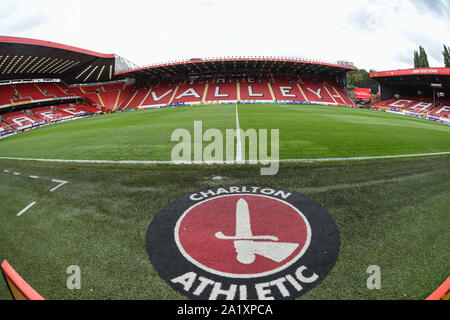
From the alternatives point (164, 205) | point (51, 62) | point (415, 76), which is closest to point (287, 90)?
point (415, 76)

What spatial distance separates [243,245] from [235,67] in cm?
5257

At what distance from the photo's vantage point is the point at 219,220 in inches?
213

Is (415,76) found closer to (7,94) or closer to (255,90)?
(255,90)

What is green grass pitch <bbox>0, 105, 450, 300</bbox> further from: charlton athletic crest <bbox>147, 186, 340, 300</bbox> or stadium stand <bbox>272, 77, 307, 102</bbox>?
stadium stand <bbox>272, 77, 307, 102</bbox>

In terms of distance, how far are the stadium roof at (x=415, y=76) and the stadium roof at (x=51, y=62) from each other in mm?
55563

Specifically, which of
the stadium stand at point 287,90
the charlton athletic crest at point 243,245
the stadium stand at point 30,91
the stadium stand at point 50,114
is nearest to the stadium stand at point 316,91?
the stadium stand at point 287,90

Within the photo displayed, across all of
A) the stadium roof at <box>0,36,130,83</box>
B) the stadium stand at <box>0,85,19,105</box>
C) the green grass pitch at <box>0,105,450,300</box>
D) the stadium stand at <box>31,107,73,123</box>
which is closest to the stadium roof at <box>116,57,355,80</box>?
the stadium roof at <box>0,36,130,83</box>

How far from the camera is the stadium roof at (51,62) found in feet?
103

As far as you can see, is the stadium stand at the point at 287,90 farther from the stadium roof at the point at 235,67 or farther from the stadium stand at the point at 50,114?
the stadium stand at the point at 50,114

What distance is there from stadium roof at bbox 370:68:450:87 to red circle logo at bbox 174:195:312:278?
47.1 meters

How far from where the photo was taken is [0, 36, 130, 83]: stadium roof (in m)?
31.4

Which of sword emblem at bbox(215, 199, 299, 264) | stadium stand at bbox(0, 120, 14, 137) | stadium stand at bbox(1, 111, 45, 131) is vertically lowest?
sword emblem at bbox(215, 199, 299, 264)
